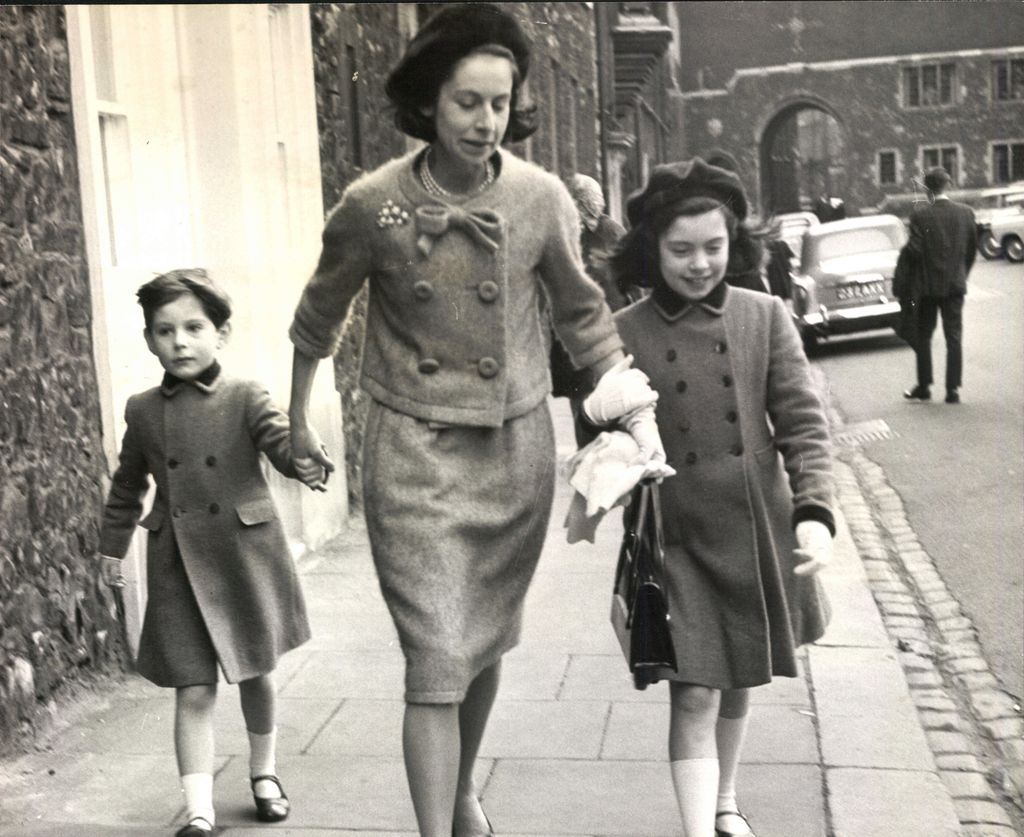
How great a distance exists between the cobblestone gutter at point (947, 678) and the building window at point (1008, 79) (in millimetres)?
1904

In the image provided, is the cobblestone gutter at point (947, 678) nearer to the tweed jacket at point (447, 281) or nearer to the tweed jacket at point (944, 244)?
the tweed jacket at point (944, 244)

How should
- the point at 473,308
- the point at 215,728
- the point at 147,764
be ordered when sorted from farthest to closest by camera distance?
the point at 215,728 → the point at 147,764 → the point at 473,308

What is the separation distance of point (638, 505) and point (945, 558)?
13.1ft

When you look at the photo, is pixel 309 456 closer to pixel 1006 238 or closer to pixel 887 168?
pixel 1006 238

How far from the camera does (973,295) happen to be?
4.99 m

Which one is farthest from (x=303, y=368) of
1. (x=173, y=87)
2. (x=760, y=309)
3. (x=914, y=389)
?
(x=914, y=389)

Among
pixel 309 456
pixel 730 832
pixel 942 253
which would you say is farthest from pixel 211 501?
pixel 942 253

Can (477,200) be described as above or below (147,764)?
above

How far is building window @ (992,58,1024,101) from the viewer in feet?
14.1

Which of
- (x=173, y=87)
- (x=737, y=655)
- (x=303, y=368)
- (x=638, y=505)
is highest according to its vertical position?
(x=173, y=87)

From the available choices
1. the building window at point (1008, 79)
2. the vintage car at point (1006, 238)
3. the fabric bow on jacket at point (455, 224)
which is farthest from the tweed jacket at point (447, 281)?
the vintage car at point (1006, 238)

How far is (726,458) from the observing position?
3.60 meters

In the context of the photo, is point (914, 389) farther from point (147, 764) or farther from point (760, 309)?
point (147, 764)

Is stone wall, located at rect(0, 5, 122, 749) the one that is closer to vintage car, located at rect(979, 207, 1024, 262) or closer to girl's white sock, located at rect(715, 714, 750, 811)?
girl's white sock, located at rect(715, 714, 750, 811)
